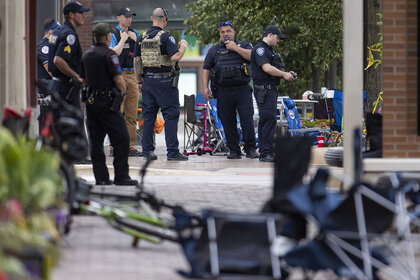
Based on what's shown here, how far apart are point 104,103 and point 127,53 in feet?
17.0

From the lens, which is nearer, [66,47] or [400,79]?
[400,79]

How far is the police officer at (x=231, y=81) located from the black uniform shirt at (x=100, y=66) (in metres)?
5.19

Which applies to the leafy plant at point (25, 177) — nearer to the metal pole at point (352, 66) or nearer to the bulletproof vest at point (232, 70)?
the metal pole at point (352, 66)

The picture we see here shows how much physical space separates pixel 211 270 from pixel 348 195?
882 mm

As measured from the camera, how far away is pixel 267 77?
16438mm

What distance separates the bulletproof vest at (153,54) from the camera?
52.5 feet

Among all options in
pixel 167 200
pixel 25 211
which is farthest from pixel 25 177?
pixel 167 200

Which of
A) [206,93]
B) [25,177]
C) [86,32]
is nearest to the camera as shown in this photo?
[25,177]

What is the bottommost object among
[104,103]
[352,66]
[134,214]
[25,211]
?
[134,214]

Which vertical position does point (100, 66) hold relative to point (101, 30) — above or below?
below

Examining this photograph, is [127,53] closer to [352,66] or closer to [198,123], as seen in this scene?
[198,123]

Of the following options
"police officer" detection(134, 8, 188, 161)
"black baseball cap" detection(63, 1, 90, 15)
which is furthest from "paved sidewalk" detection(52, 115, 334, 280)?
"black baseball cap" detection(63, 1, 90, 15)

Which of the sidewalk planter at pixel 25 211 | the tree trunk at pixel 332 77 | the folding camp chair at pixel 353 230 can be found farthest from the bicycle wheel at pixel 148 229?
the tree trunk at pixel 332 77

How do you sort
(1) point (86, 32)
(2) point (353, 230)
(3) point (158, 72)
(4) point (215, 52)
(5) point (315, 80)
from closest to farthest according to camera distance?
1. (2) point (353, 230)
2. (3) point (158, 72)
3. (4) point (215, 52)
4. (1) point (86, 32)
5. (5) point (315, 80)
